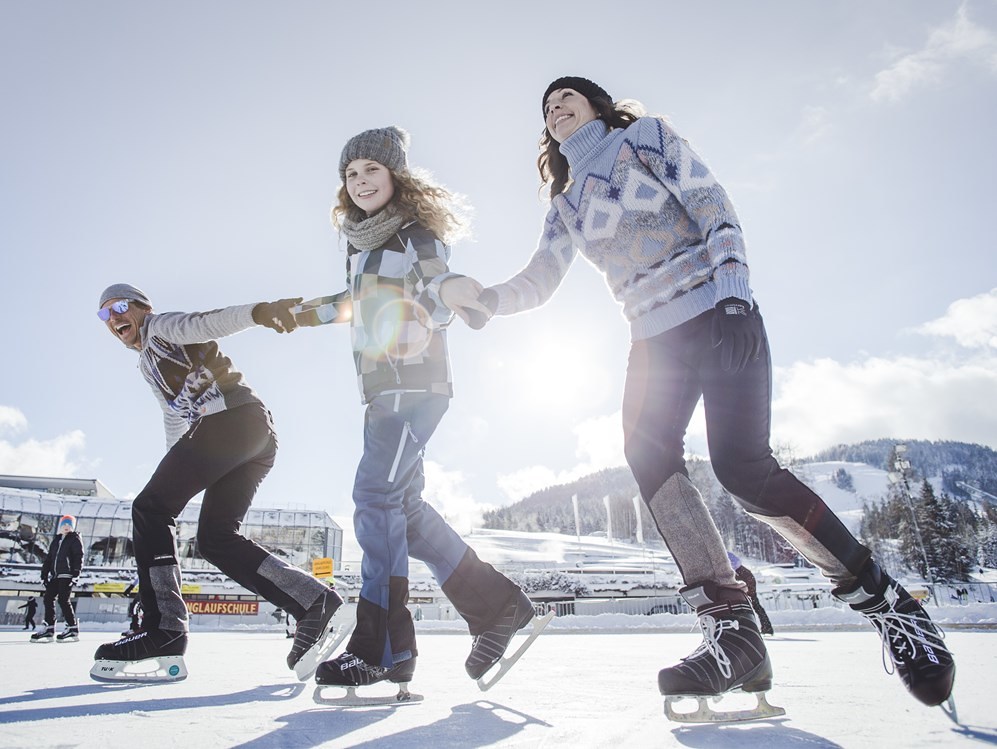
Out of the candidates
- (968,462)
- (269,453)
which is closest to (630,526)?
(269,453)

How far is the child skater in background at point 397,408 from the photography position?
7.00 feet

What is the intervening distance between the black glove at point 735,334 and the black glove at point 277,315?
1.86m

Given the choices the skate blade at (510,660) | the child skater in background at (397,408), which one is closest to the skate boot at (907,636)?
the skate blade at (510,660)

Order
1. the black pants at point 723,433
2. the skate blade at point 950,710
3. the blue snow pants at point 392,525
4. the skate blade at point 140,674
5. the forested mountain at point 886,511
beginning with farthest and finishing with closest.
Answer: the forested mountain at point 886,511
the skate blade at point 140,674
the blue snow pants at point 392,525
the black pants at point 723,433
the skate blade at point 950,710

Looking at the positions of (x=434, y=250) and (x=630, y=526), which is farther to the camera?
(x=630, y=526)

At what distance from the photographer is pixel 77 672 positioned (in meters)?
2.78

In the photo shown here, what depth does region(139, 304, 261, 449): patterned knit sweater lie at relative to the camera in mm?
2854

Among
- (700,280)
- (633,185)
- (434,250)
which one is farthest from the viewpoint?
(434,250)

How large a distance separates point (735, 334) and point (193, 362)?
246 cm

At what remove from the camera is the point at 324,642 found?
2.80 metres

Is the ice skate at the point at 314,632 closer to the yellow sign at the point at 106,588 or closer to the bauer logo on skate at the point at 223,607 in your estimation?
the bauer logo on skate at the point at 223,607

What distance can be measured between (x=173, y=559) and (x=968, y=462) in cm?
21622

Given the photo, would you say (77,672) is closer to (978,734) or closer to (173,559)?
(173,559)

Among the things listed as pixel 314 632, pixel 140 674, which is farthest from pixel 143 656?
pixel 314 632
